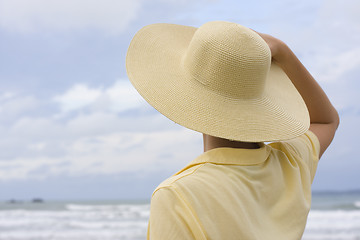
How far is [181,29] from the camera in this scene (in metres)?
1.33

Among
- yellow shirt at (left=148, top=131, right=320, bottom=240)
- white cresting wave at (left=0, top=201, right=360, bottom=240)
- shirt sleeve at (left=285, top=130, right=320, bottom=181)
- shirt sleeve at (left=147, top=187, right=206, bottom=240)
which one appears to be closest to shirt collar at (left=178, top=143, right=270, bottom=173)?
yellow shirt at (left=148, top=131, right=320, bottom=240)

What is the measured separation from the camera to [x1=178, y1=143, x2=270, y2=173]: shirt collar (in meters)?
1.02

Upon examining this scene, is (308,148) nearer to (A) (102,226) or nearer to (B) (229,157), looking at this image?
(B) (229,157)

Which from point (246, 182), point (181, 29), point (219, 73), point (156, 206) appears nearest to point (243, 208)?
point (246, 182)

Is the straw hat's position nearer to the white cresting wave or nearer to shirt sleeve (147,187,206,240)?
shirt sleeve (147,187,206,240)

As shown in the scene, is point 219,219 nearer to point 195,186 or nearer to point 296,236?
point 195,186

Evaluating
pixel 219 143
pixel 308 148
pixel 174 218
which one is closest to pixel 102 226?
pixel 308 148

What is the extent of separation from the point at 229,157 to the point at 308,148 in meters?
0.44

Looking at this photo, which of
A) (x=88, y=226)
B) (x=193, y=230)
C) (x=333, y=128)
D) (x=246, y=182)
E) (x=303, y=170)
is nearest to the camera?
(x=193, y=230)

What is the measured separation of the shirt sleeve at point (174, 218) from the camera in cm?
91

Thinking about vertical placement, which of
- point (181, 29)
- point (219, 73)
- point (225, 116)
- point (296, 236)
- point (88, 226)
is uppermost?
point (181, 29)

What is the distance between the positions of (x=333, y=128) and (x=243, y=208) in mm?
707

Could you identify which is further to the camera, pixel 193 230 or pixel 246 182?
pixel 246 182

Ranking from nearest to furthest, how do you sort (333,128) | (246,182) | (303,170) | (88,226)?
1. (246,182)
2. (303,170)
3. (333,128)
4. (88,226)
